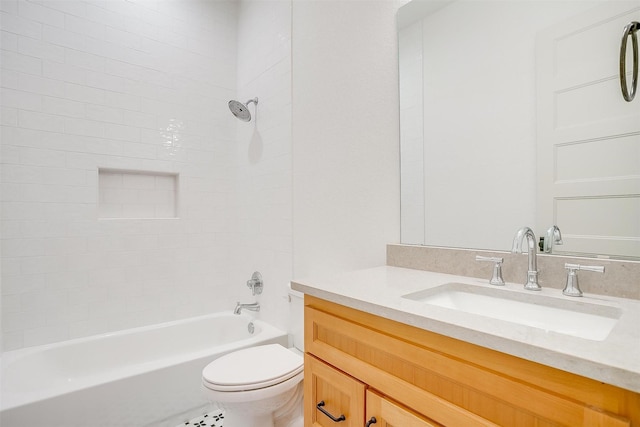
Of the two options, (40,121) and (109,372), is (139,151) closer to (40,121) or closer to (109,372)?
(40,121)

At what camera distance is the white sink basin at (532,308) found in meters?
0.75

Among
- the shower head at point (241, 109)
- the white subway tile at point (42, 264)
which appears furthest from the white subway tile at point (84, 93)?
the white subway tile at point (42, 264)

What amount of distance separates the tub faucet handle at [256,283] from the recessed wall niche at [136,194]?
0.78 m

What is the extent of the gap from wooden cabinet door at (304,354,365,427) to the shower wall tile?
1.12 meters

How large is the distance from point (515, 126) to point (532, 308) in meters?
0.59

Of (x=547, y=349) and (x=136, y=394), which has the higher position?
(x=547, y=349)

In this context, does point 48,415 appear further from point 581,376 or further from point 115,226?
point 581,376

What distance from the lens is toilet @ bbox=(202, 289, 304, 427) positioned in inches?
52.6

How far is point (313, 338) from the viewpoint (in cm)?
102

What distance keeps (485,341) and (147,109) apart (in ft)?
8.22

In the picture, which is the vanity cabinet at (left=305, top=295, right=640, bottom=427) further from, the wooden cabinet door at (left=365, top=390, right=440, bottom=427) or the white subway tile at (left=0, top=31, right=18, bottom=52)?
the white subway tile at (left=0, top=31, right=18, bottom=52)

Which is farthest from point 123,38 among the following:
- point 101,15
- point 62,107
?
point 62,107

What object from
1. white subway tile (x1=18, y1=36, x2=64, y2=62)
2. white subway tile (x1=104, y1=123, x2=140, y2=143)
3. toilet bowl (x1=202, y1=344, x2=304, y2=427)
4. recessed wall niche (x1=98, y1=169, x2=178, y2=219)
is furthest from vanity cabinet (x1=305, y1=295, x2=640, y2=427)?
white subway tile (x1=18, y1=36, x2=64, y2=62)

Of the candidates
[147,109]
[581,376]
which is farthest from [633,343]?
[147,109]
